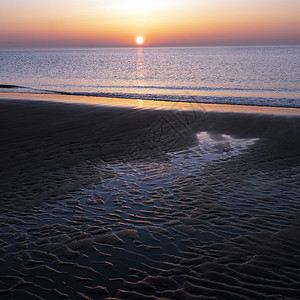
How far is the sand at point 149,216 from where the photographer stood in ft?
14.2

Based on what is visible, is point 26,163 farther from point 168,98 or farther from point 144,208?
point 168,98

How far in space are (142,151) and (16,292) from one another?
709 centimetres

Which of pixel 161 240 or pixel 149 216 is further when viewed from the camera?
pixel 149 216

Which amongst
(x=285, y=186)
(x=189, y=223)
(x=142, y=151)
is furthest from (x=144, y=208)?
(x=142, y=151)

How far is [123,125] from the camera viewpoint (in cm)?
1447

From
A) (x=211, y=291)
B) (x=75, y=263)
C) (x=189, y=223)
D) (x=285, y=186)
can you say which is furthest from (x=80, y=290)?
(x=285, y=186)

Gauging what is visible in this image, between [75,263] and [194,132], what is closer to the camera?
[75,263]

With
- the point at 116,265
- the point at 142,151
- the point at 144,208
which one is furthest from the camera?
the point at 142,151

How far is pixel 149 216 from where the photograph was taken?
6227 mm

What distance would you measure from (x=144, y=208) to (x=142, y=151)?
4.43 m

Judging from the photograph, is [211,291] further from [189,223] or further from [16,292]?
[16,292]

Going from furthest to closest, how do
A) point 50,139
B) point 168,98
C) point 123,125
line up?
point 168,98, point 123,125, point 50,139

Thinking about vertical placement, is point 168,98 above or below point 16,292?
above

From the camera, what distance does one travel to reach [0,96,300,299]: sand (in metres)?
4.33
